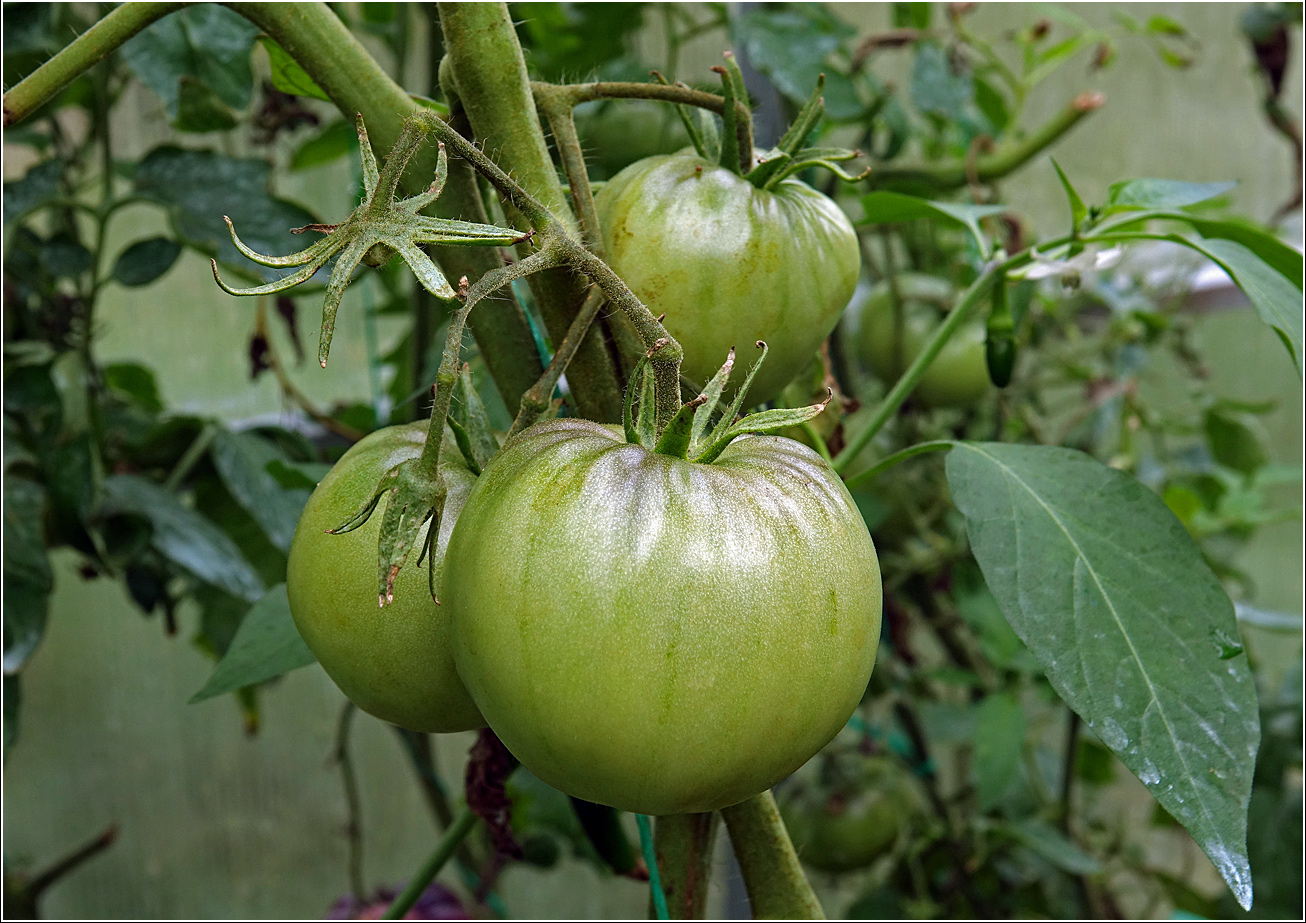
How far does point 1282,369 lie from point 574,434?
154 centimetres

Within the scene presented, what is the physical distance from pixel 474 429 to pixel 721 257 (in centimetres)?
9

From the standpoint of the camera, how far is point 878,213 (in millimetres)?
489

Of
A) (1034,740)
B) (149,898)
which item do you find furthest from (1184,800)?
(149,898)

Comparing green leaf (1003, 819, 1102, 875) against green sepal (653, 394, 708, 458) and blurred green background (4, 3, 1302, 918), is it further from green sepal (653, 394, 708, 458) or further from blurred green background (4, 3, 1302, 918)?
green sepal (653, 394, 708, 458)

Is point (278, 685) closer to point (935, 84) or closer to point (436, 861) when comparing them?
point (436, 861)

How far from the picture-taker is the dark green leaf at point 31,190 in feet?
2.19

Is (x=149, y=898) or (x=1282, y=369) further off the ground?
(x=1282, y=369)

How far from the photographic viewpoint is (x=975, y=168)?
2.96 feet

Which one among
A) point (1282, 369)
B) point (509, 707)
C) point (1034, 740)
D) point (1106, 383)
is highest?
point (509, 707)

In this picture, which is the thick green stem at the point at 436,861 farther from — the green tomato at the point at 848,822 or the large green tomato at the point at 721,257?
the green tomato at the point at 848,822

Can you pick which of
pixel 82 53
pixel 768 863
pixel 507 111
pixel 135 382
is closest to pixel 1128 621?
pixel 768 863

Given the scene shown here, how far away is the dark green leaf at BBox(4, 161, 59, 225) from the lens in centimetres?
67

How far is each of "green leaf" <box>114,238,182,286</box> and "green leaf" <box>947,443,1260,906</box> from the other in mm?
548

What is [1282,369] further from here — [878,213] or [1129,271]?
[878,213]
